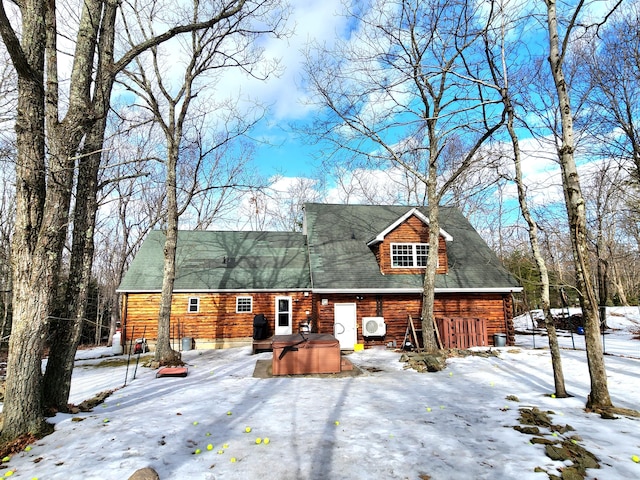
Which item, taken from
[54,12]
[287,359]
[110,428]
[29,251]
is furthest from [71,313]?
[287,359]

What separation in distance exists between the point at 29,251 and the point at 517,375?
37.3 ft

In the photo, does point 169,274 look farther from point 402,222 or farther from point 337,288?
point 402,222

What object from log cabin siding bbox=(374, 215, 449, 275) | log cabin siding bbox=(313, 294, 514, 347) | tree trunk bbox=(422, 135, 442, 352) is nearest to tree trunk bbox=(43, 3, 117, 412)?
log cabin siding bbox=(313, 294, 514, 347)

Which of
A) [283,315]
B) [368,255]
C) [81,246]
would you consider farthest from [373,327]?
[81,246]

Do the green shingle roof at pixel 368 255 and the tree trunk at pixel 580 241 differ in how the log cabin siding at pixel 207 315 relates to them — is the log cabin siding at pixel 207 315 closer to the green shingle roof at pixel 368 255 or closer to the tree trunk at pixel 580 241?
the green shingle roof at pixel 368 255

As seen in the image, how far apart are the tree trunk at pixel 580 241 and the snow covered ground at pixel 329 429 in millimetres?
598

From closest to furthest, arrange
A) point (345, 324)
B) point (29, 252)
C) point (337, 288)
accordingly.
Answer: point (29, 252) → point (337, 288) → point (345, 324)

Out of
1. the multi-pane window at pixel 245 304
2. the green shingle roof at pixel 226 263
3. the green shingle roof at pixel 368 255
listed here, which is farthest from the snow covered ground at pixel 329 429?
the green shingle roof at pixel 226 263

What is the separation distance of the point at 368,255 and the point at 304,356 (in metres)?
7.77

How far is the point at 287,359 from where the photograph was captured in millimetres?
10266

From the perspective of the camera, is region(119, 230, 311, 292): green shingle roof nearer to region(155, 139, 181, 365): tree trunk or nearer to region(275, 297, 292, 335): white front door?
region(275, 297, 292, 335): white front door

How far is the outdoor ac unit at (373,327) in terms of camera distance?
1502 centimetres

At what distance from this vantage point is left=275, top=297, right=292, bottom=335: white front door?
1702cm

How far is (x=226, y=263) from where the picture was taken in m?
18.5
